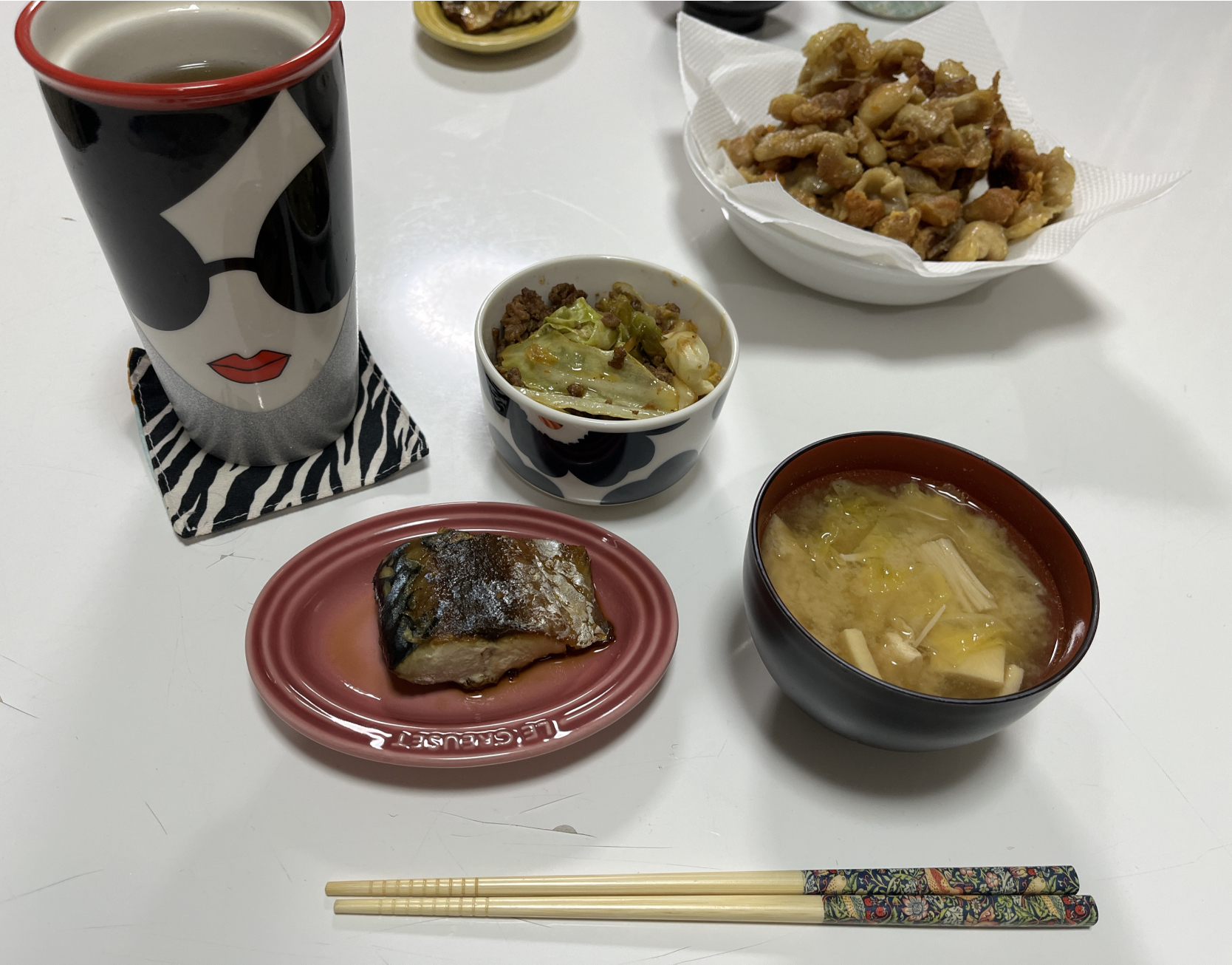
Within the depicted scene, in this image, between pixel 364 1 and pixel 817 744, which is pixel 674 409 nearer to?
pixel 817 744

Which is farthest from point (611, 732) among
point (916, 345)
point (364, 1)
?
point (364, 1)

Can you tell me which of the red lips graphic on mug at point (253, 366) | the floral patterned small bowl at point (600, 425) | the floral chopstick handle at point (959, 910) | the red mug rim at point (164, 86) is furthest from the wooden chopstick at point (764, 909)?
the red mug rim at point (164, 86)

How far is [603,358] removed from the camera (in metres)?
1.05

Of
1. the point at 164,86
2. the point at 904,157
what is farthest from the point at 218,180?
the point at 904,157

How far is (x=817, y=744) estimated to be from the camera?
2.88 feet

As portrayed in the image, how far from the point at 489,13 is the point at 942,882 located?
176 centimetres

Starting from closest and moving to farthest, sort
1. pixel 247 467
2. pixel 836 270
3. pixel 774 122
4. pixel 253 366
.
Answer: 1. pixel 253 366
2. pixel 247 467
3. pixel 836 270
4. pixel 774 122

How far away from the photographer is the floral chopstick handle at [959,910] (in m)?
0.75

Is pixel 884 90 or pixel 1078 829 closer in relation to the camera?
pixel 1078 829

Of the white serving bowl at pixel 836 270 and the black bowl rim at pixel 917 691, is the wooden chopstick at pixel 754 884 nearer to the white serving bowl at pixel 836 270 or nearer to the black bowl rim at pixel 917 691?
the black bowl rim at pixel 917 691

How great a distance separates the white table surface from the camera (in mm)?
760

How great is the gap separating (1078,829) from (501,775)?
0.55m

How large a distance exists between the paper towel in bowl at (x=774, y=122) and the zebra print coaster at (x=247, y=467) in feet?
1.94

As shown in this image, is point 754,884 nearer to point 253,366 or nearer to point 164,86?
point 253,366
